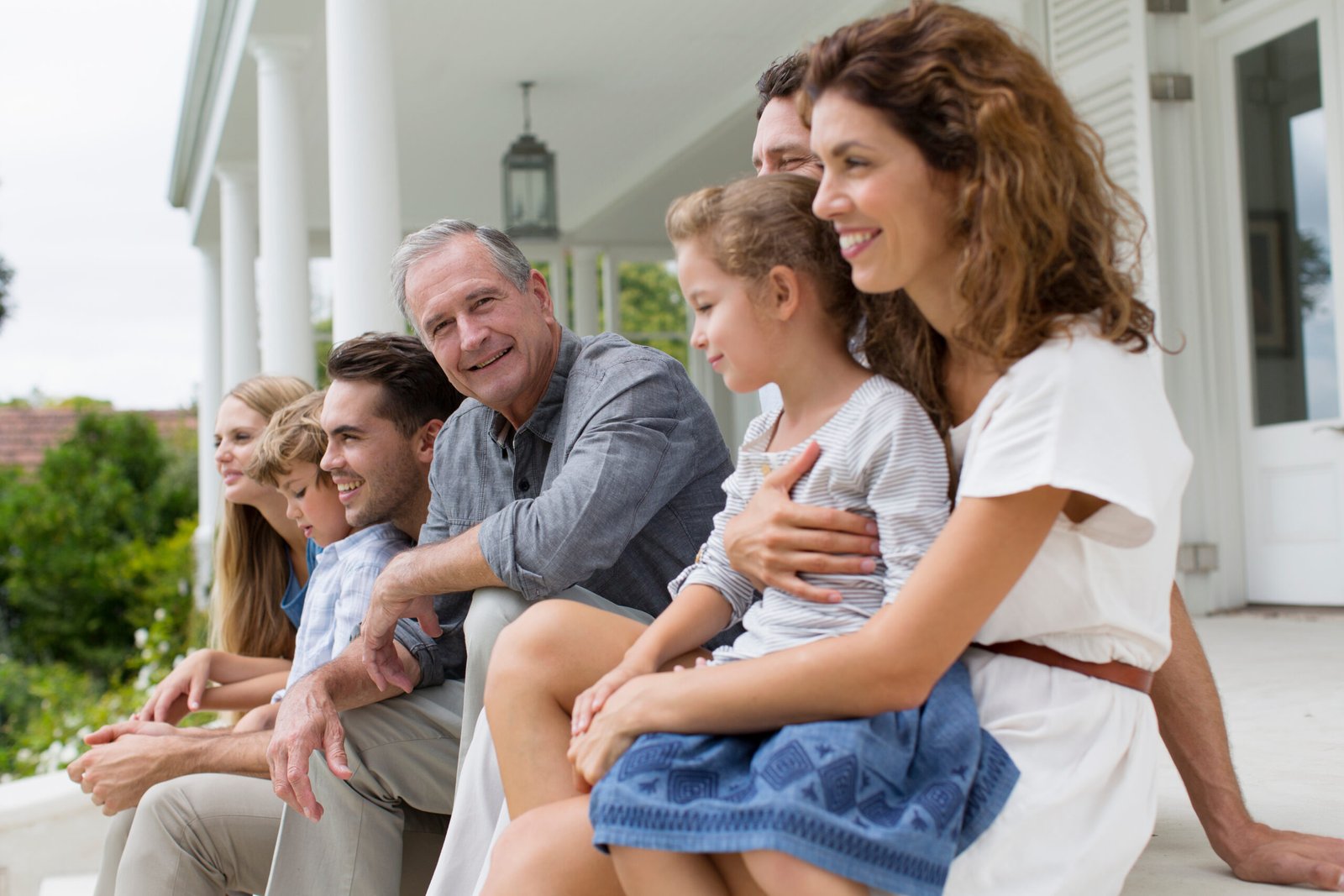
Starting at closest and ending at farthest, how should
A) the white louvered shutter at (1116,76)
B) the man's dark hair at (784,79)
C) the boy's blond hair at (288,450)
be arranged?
1. the man's dark hair at (784,79)
2. the boy's blond hair at (288,450)
3. the white louvered shutter at (1116,76)

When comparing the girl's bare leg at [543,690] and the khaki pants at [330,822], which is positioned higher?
the girl's bare leg at [543,690]

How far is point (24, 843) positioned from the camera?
4.50 metres

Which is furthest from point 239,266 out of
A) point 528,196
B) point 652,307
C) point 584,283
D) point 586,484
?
point 586,484

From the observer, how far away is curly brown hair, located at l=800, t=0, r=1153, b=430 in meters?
1.19

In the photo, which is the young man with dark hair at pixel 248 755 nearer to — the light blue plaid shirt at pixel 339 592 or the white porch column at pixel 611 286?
the light blue plaid shirt at pixel 339 592

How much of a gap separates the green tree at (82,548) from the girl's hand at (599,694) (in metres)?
11.2

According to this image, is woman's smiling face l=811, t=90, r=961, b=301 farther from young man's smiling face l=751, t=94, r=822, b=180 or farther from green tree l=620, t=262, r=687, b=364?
green tree l=620, t=262, r=687, b=364

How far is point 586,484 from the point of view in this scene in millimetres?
1938

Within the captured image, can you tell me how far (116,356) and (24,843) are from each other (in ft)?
146

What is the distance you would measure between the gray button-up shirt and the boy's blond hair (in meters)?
0.36

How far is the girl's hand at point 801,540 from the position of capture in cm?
134

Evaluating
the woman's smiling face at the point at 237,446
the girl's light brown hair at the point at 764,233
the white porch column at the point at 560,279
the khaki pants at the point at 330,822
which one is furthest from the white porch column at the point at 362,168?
the white porch column at the point at 560,279

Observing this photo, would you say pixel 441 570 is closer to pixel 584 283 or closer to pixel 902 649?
pixel 902 649

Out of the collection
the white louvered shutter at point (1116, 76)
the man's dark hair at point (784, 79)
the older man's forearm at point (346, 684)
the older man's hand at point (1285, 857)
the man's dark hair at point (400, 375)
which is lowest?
the older man's hand at point (1285, 857)
